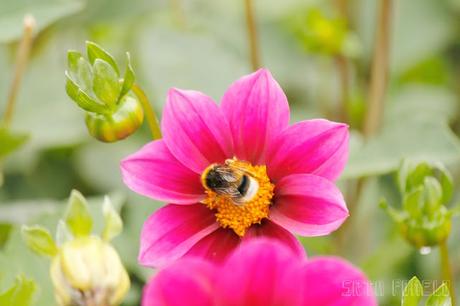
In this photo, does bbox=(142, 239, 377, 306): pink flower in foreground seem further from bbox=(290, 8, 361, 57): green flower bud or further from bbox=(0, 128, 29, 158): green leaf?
bbox=(290, 8, 361, 57): green flower bud

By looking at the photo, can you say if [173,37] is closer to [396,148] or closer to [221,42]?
[221,42]

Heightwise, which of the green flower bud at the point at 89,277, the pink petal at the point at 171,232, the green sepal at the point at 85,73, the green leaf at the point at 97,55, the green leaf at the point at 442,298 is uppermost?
the green leaf at the point at 97,55

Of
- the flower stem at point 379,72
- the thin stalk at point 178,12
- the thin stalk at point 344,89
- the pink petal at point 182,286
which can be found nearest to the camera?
the pink petal at point 182,286

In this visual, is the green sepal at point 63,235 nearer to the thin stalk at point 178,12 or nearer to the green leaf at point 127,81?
the green leaf at point 127,81

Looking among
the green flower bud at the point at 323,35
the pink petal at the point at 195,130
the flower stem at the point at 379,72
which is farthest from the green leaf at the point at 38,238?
the green flower bud at the point at 323,35

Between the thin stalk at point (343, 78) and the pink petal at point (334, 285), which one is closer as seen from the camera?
the pink petal at point (334, 285)

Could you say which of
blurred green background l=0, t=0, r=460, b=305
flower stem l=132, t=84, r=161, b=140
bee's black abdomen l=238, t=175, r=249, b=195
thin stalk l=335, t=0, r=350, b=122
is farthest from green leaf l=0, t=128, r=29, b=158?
thin stalk l=335, t=0, r=350, b=122
